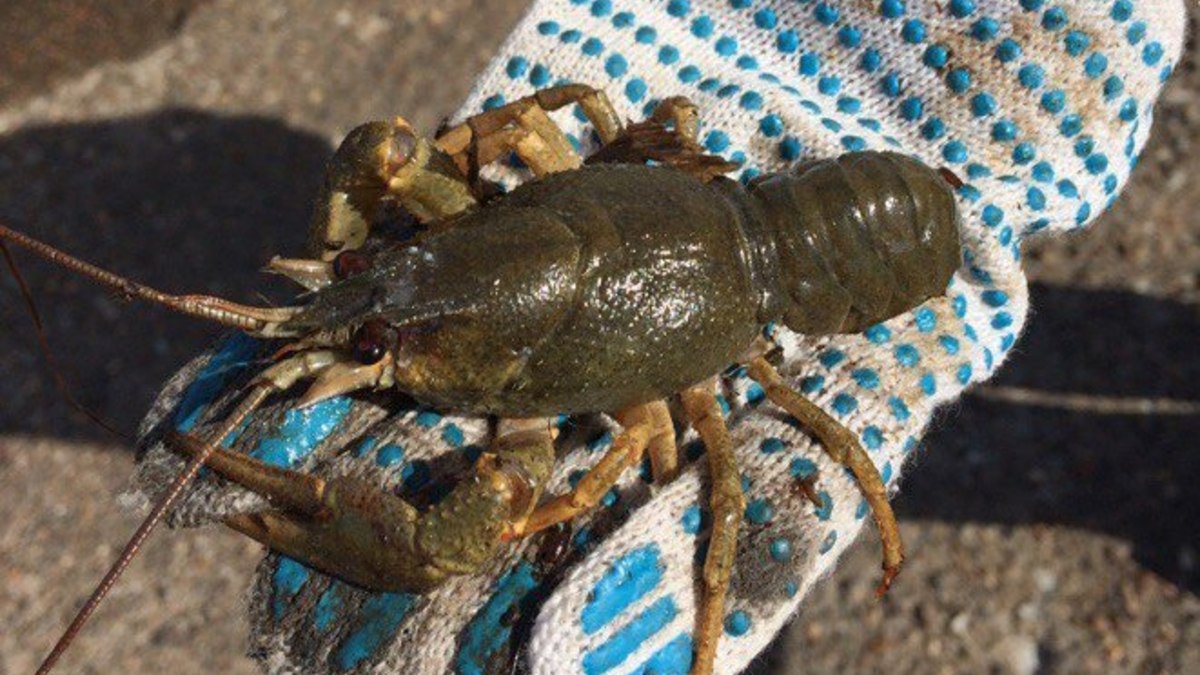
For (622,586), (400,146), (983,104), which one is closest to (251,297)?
(400,146)

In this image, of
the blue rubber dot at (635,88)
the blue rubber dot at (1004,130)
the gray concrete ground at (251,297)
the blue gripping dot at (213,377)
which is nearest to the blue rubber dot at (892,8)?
the blue rubber dot at (1004,130)

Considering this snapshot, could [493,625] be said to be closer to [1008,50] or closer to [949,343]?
[949,343]

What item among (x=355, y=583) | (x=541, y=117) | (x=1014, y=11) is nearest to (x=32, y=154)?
(x=541, y=117)

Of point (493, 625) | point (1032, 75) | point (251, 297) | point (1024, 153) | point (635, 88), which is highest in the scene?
point (1032, 75)

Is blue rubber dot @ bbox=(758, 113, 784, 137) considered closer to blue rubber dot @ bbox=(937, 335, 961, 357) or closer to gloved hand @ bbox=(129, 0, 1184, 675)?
gloved hand @ bbox=(129, 0, 1184, 675)

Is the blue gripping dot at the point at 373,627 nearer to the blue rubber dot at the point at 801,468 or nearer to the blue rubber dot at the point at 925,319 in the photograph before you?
the blue rubber dot at the point at 801,468
